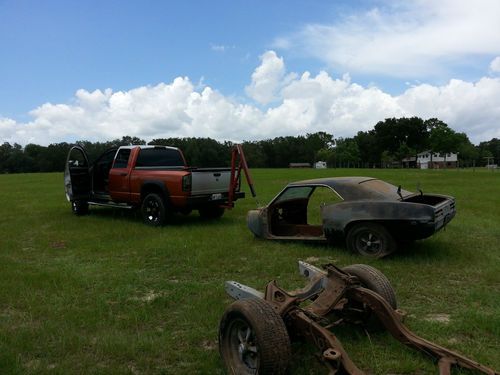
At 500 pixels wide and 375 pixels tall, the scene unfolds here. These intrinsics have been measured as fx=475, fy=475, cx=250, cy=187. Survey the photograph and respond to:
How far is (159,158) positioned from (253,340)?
9367 mm

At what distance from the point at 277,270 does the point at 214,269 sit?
3.01 ft

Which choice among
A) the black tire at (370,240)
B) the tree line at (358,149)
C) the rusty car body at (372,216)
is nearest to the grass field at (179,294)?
the black tire at (370,240)

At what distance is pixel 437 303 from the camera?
5078 millimetres

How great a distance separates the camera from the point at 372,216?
6887 mm

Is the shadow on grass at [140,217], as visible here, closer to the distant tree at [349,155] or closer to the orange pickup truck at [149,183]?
the orange pickup truck at [149,183]

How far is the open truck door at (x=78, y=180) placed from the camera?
12.9m

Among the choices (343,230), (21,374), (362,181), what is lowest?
(21,374)

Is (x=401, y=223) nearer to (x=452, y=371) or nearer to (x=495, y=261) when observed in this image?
(x=495, y=261)

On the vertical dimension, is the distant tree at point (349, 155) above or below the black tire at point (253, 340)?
above

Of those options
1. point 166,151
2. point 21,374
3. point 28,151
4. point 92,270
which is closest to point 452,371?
point 21,374

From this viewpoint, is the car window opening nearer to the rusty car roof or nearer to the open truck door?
the rusty car roof

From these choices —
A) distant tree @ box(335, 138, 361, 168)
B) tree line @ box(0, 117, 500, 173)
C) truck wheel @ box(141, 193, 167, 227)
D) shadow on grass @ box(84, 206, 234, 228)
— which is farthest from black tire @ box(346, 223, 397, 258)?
distant tree @ box(335, 138, 361, 168)

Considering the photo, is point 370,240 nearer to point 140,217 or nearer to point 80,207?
point 140,217

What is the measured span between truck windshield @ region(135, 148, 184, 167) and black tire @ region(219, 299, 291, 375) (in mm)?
8759
